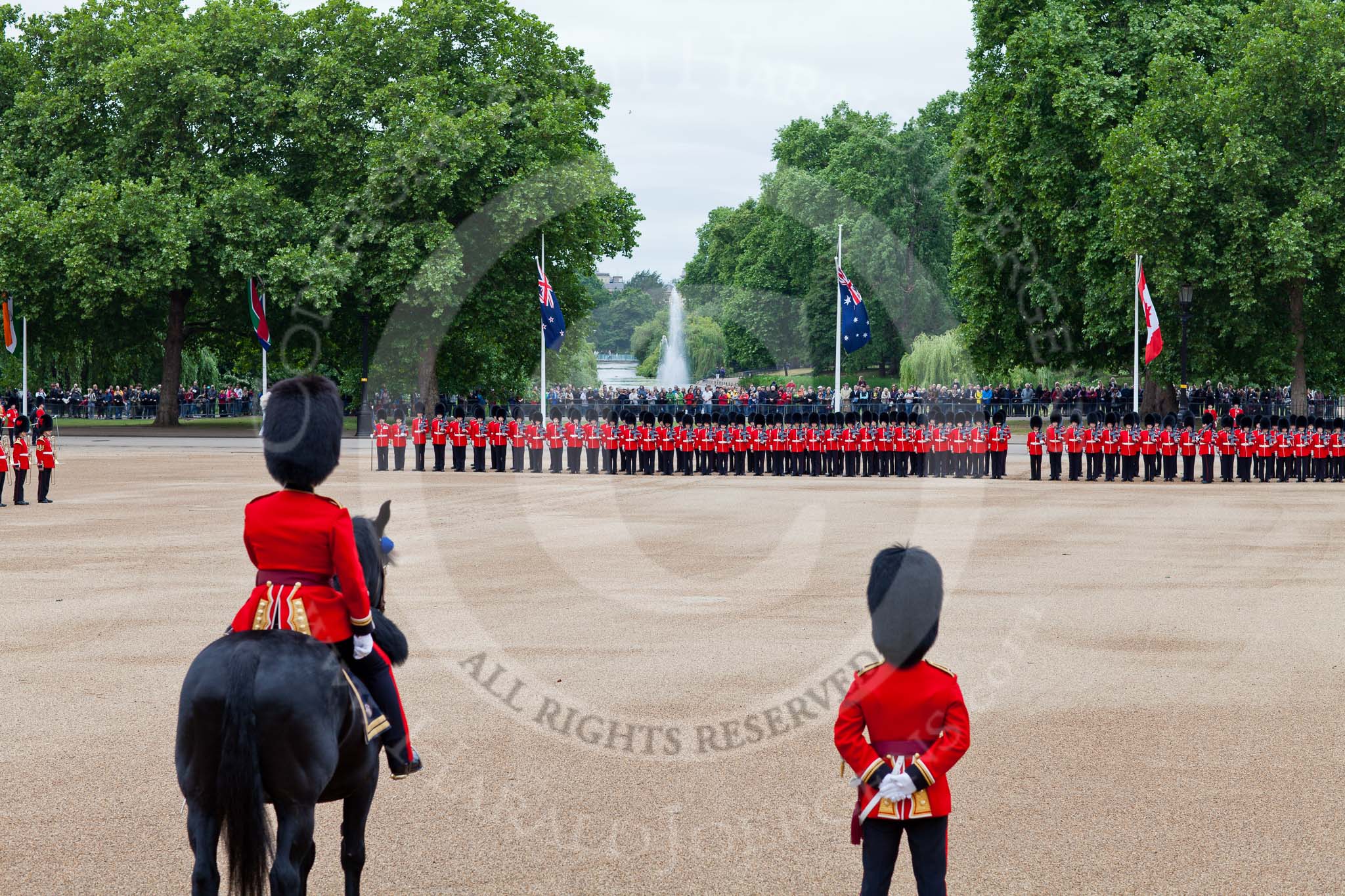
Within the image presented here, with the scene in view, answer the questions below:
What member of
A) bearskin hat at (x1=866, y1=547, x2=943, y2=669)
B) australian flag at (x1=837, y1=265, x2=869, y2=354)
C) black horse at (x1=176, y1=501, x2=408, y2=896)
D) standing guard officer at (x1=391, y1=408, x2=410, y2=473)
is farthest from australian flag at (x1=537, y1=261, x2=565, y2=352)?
bearskin hat at (x1=866, y1=547, x2=943, y2=669)

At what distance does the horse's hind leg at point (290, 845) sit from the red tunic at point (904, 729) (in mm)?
1683

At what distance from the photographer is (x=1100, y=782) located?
590 cm

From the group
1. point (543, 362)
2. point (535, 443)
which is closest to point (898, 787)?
point (535, 443)

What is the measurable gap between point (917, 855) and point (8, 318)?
136 feet

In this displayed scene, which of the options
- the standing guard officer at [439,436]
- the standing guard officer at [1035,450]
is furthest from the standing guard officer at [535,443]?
the standing guard officer at [1035,450]

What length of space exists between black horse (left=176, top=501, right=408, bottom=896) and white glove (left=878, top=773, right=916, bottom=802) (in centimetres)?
174

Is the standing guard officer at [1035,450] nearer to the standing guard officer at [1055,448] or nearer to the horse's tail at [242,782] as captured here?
the standing guard officer at [1055,448]

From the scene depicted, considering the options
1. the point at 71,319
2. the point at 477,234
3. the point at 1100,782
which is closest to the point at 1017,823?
the point at 1100,782

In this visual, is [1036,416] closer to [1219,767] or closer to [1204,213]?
[1204,213]

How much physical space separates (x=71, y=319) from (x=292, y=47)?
11.3m

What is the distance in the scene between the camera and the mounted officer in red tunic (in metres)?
4.42

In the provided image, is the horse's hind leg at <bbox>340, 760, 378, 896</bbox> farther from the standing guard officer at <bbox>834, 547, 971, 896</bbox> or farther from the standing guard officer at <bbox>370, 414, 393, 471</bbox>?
the standing guard officer at <bbox>370, 414, 393, 471</bbox>

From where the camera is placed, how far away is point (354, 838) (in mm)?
4578

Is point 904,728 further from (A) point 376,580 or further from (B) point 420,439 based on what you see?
(B) point 420,439
